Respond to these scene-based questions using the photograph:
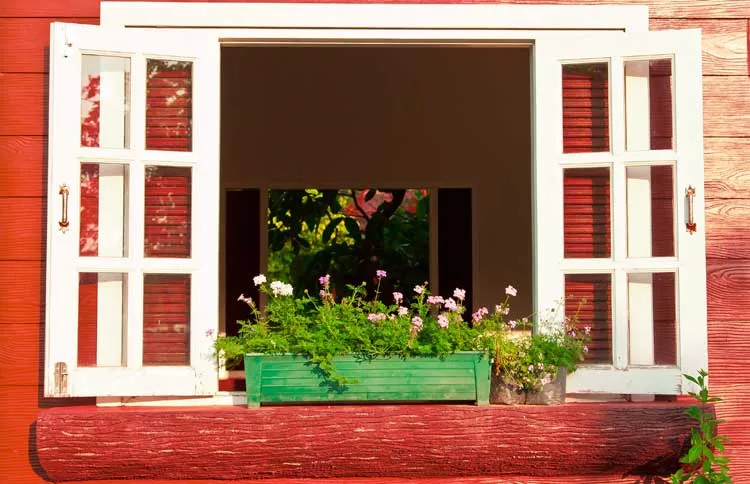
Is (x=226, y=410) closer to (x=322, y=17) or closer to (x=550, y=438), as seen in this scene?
(x=550, y=438)

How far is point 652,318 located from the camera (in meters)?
3.48

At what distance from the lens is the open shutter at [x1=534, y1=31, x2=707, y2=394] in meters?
3.45

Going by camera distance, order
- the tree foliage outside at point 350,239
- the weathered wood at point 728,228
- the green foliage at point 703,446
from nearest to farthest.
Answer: the green foliage at point 703,446 → the weathered wood at point 728,228 → the tree foliage outside at point 350,239

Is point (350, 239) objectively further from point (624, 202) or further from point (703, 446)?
point (703, 446)

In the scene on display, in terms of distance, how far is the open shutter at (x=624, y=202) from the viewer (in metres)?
3.45

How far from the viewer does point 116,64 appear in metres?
3.45

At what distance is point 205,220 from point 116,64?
1.93 feet

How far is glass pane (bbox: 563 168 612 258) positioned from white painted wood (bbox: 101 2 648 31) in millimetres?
520

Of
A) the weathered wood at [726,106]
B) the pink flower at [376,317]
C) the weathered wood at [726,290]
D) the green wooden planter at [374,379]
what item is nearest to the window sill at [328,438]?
the green wooden planter at [374,379]

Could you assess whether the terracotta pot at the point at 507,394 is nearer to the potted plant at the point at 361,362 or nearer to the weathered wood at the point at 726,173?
the potted plant at the point at 361,362

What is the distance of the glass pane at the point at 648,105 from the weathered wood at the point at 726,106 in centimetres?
19

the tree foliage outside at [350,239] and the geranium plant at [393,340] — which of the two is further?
the tree foliage outside at [350,239]

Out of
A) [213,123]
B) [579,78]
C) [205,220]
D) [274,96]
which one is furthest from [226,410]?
[274,96]

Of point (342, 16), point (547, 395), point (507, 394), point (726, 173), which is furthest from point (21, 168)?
point (726, 173)
